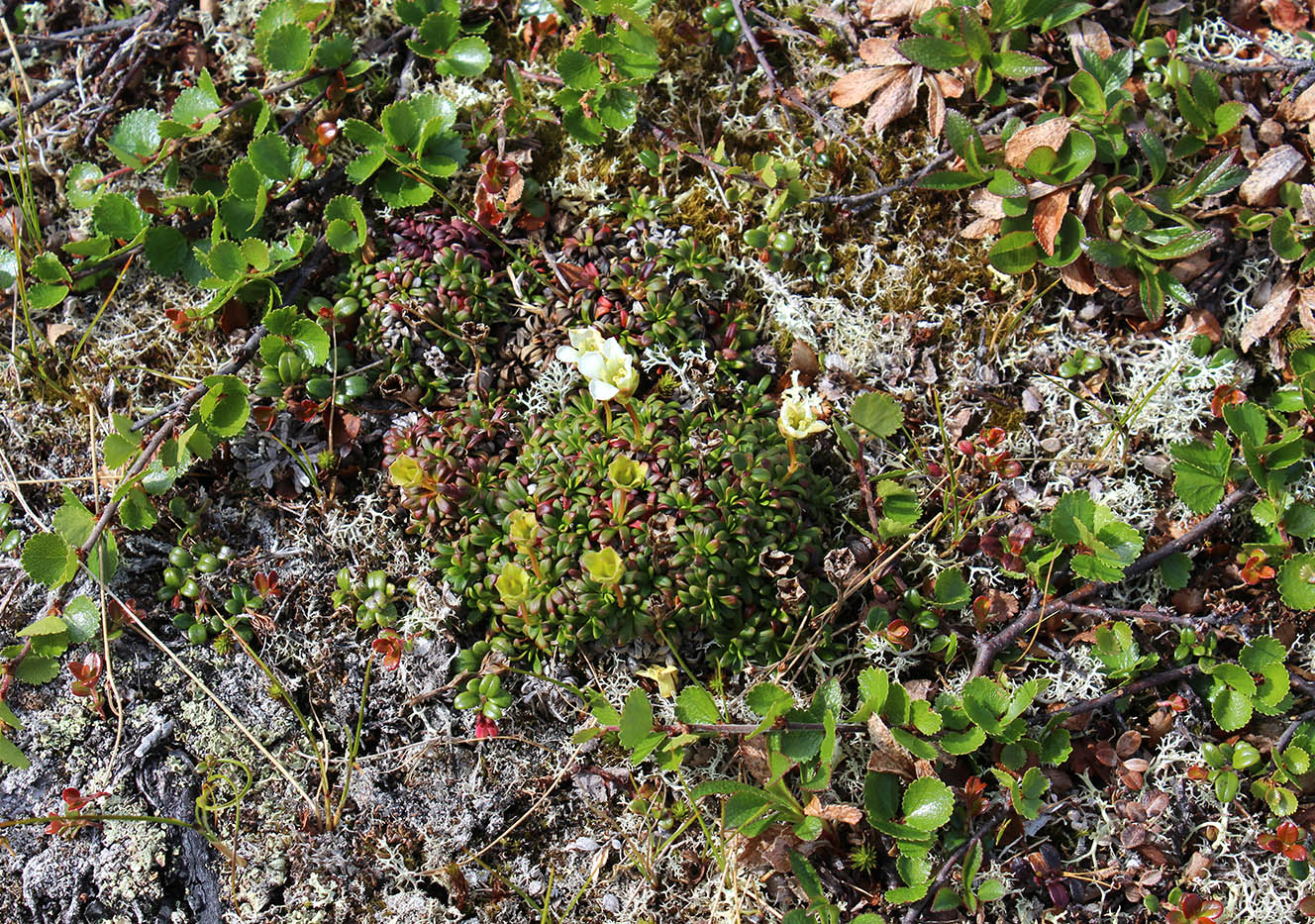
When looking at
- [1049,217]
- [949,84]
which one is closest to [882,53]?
[949,84]

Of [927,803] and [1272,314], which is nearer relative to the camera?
[927,803]

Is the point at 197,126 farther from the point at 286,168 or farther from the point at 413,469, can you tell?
the point at 413,469

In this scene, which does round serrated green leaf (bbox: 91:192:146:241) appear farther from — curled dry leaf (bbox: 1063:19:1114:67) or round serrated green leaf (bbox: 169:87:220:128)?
curled dry leaf (bbox: 1063:19:1114:67)

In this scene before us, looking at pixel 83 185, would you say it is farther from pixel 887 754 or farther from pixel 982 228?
pixel 887 754

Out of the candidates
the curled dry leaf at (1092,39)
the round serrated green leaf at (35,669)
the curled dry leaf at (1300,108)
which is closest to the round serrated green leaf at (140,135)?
the round serrated green leaf at (35,669)

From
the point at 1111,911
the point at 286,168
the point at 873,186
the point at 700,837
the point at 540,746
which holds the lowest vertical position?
the point at 1111,911

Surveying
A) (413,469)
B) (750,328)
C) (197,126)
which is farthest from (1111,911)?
(197,126)

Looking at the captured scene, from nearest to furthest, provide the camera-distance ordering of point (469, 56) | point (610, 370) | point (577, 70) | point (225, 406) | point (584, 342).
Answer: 1. point (610, 370)
2. point (584, 342)
3. point (225, 406)
4. point (577, 70)
5. point (469, 56)
